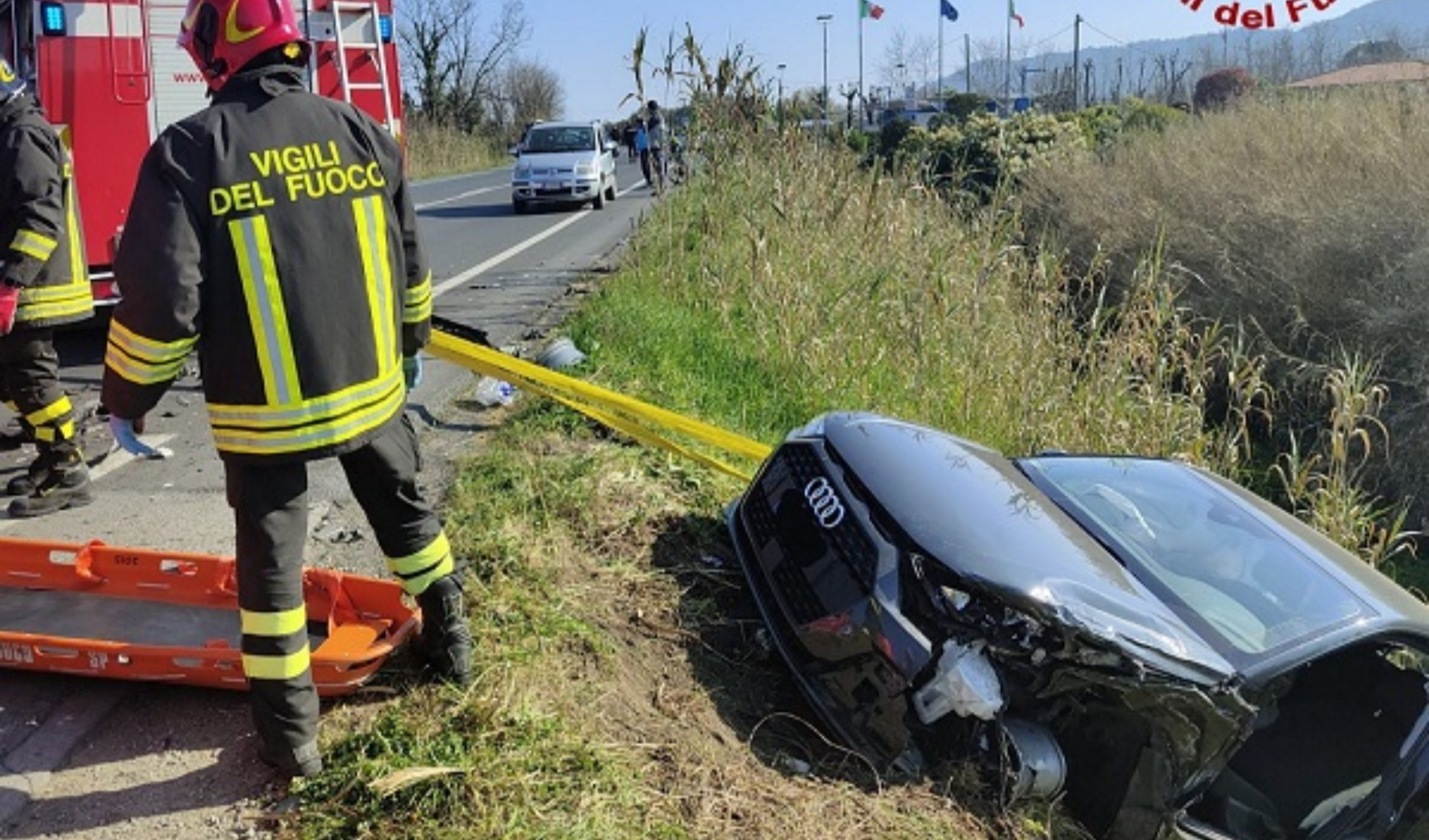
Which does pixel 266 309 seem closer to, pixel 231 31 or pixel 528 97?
pixel 231 31

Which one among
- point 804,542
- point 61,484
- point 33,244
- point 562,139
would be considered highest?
point 562,139

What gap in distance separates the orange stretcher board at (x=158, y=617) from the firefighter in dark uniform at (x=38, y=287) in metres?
1.06

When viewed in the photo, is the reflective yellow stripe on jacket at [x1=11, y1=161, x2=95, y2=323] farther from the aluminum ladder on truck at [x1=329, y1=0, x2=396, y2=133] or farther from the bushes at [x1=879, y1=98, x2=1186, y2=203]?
the bushes at [x1=879, y1=98, x2=1186, y2=203]

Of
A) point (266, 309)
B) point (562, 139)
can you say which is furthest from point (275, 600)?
point (562, 139)

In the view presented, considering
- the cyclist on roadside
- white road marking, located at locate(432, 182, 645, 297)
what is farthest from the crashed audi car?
the cyclist on roadside

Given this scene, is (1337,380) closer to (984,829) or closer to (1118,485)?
(1118,485)

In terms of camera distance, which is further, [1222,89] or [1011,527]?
[1222,89]

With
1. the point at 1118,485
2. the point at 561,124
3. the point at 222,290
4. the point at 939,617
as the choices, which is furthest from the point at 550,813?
the point at 561,124

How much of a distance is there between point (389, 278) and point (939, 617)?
5.69 feet

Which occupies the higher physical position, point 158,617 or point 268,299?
point 268,299

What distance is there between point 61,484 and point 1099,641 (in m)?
4.11

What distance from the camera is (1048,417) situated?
614 cm

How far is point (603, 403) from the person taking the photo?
5.23 metres

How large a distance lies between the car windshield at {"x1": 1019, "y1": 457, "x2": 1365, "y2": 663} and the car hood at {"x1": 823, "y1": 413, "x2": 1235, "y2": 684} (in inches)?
4.7
